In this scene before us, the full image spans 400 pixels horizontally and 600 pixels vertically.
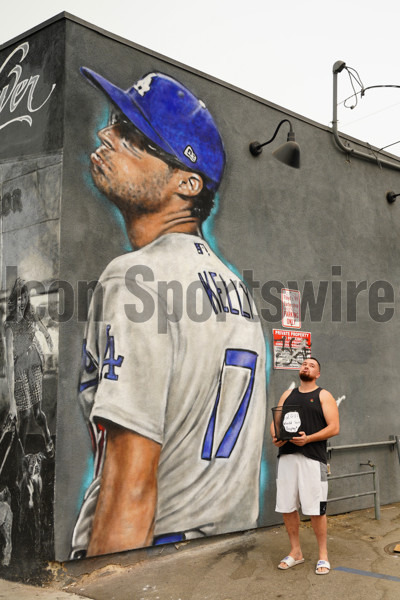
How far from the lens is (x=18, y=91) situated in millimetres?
6480

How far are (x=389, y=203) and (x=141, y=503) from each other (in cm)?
559

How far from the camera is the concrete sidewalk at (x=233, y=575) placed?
5.30m

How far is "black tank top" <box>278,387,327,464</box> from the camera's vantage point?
5.80 metres

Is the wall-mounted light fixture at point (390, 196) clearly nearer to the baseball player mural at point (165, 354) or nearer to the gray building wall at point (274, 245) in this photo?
the gray building wall at point (274, 245)

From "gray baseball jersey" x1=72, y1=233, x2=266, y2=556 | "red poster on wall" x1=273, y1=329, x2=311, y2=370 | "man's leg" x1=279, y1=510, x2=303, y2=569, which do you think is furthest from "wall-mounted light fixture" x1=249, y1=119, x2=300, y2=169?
"man's leg" x1=279, y1=510, x2=303, y2=569

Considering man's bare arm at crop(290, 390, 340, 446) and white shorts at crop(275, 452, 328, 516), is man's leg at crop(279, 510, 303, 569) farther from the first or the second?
man's bare arm at crop(290, 390, 340, 446)

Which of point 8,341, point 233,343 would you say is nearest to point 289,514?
point 233,343

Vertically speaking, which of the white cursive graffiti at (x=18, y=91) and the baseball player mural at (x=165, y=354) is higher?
the white cursive graffiti at (x=18, y=91)

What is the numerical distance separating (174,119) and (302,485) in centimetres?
380

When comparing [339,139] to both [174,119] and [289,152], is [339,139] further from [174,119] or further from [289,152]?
[174,119]

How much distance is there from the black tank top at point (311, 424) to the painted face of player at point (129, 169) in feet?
7.75

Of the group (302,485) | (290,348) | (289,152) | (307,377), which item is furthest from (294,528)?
(289,152)

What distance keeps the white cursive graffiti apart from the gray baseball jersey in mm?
1633

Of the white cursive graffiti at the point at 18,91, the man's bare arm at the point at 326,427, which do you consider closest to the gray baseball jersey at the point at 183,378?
the man's bare arm at the point at 326,427
